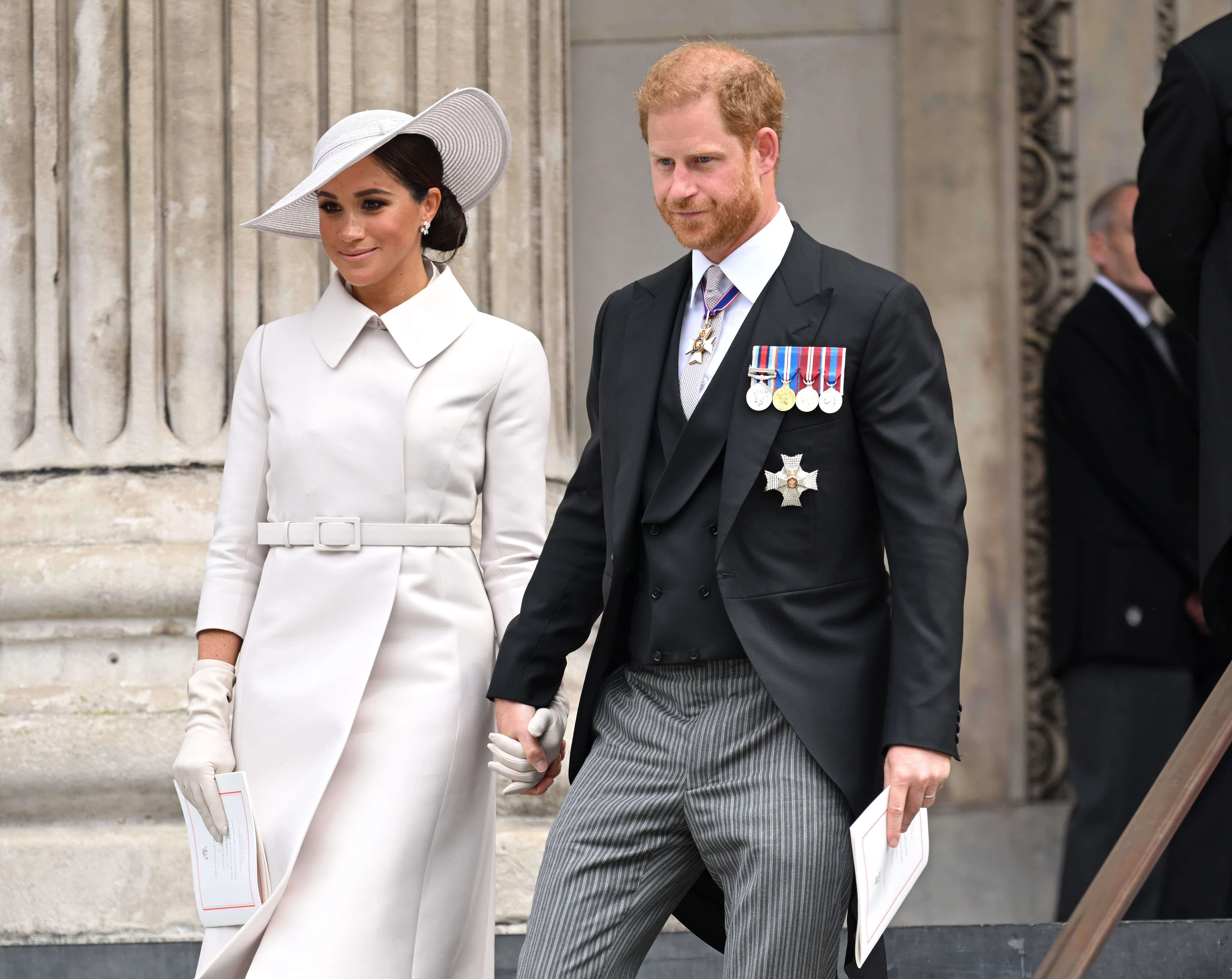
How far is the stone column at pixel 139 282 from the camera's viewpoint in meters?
3.97

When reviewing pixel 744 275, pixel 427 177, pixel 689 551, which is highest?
pixel 427 177

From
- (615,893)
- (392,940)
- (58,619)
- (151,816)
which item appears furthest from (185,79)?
(615,893)

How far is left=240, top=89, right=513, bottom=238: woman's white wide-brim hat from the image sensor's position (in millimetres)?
2830

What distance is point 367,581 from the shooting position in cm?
277

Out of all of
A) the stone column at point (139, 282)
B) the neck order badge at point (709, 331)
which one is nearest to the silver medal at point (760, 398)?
the neck order badge at point (709, 331)

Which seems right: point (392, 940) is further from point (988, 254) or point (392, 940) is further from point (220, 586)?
point (988, 254)

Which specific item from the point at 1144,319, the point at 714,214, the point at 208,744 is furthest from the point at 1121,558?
the point at 208,744

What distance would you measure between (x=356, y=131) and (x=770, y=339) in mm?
938

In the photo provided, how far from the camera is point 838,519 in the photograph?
2.29 m

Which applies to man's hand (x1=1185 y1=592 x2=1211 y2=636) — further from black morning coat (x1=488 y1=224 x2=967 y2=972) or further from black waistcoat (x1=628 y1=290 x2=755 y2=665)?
black waistcoat (x1=628 y1=290 x2=755 y2=665)

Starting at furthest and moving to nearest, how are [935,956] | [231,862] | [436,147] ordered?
[935,956] < [436,147] < [231,862]

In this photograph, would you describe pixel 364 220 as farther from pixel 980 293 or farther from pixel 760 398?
pixel 980 293

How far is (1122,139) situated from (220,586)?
4093 mm

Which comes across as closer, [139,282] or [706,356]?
[706,356]
